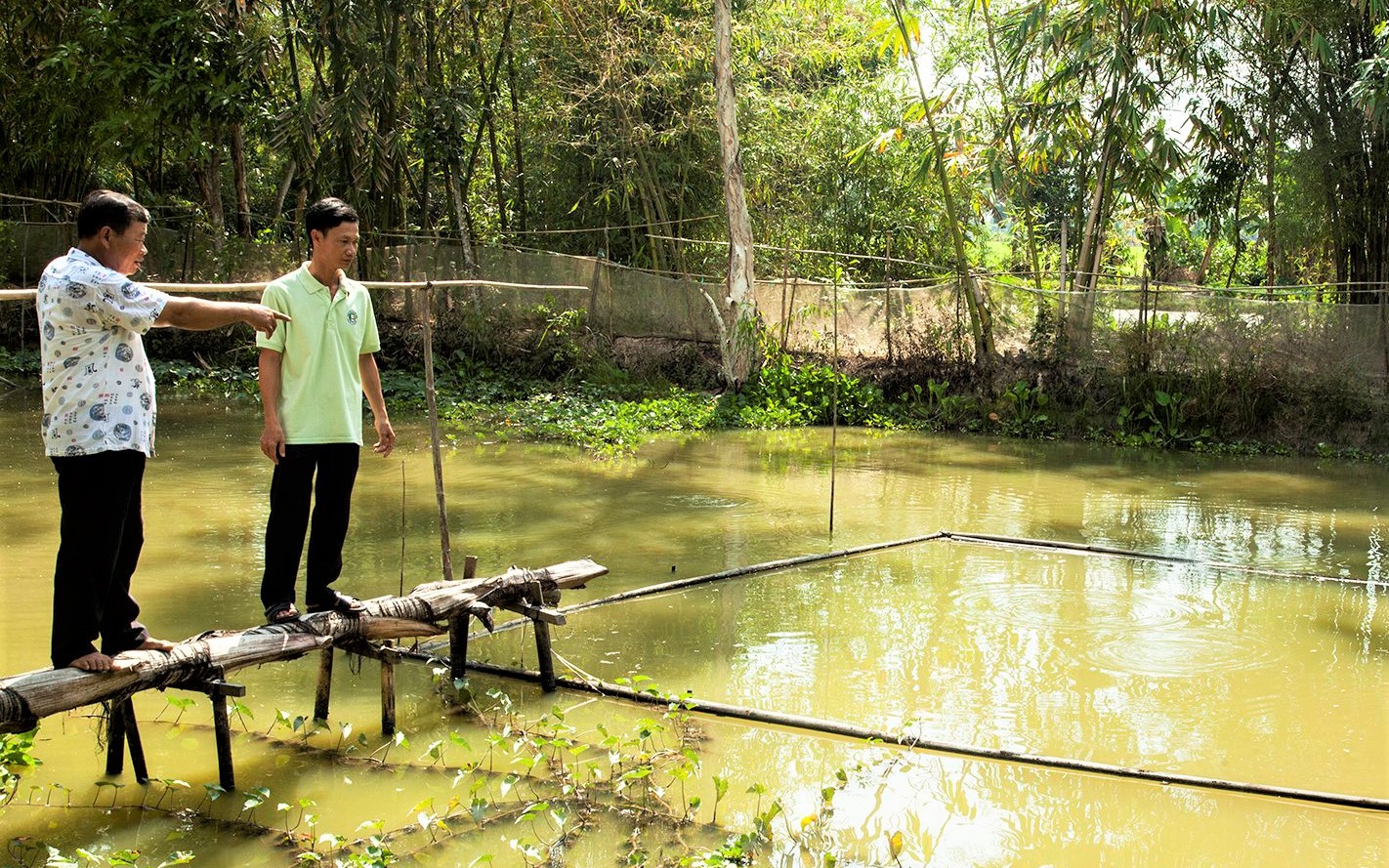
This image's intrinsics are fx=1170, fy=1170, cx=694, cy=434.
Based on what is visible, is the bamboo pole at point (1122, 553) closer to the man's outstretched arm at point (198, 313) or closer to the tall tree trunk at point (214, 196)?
the man's outstretched arm at point (198, 313)

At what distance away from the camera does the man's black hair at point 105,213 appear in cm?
316

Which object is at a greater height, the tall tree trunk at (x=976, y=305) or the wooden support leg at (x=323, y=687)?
the tall tree trunk at (x=976, y=305)

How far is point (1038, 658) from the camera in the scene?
513 centimetres

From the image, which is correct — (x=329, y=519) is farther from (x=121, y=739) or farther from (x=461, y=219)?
(x=461, y=219)

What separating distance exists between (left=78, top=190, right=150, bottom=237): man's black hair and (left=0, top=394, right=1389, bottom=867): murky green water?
1654 mm

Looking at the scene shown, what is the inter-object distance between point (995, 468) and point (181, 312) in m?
7.85

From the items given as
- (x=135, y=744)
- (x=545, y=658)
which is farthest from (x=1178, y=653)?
(x=135, y=744)

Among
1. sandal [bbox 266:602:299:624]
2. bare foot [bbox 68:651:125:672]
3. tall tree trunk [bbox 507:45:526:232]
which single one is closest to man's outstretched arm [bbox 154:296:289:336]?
bare foot [bbox 68:651:125:672]

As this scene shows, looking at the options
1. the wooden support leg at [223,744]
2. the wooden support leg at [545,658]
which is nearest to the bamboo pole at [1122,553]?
the wooden support leg at [545,658]

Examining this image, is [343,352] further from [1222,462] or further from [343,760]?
[1222,462]

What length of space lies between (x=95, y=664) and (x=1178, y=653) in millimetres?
4309

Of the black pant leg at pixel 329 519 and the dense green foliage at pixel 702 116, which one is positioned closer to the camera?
the black pant leg at pixel 329 519

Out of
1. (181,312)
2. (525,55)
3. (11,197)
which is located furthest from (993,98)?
(181,312)

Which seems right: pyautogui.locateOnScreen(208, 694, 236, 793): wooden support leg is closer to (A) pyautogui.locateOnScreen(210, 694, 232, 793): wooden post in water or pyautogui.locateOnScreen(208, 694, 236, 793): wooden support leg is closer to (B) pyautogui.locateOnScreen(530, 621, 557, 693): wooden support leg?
(A) pyautogui.locateOnScreen(210, 694, 232, 793): wooden post in water
